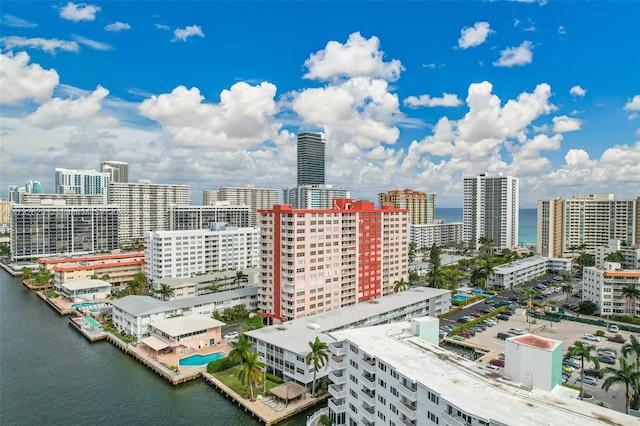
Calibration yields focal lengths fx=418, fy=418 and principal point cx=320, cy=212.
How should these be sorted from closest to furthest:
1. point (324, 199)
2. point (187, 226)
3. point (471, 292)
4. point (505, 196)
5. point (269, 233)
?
point (269, 233)
point (471, 292)
point (187, 226)
point (505, 196)
point (324, 199)

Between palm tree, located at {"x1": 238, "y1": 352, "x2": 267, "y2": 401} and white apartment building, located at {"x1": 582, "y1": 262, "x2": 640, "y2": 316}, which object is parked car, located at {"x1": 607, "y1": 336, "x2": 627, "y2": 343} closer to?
white apartment building, located at {"x1": 582, "y1": 262, "x2": 640, "y2": 316}

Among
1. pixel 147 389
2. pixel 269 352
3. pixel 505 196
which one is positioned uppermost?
pixel 505 196

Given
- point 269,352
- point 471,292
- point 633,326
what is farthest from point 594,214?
point 269,352

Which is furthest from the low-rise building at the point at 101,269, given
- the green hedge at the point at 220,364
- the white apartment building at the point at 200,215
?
the green hedge at the point at 220,364

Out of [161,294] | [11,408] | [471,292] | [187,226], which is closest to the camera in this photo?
[11,408]

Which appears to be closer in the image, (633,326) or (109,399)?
(109,399)

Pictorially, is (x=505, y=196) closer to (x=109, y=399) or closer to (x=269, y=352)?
(x=269, y=352)

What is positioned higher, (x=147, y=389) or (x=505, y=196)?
(x=505, y=196)
